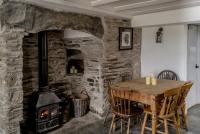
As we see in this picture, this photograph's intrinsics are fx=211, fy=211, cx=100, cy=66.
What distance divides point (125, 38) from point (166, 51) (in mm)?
938

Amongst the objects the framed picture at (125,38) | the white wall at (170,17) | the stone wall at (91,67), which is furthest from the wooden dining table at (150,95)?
the framed picture at (125,38)

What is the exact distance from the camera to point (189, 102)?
15.5 ft

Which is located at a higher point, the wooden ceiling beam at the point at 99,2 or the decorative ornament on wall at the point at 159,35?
the wooden ceiling beam at the point at 99,2

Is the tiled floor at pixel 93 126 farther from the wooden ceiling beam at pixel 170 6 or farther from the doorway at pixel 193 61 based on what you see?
the wooden ceiling beam at pixel 170 6

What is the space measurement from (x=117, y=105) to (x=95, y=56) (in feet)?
4.35

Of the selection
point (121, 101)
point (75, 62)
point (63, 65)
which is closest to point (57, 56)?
point (63, 65)

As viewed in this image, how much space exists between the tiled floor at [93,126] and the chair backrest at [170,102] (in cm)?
68

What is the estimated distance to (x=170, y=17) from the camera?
3971 millimetres

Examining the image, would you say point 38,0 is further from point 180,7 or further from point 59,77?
point 180,7

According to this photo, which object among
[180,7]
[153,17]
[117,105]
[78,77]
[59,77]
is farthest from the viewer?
[78,77]

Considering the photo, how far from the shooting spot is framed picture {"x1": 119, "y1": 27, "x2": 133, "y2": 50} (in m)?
4.56

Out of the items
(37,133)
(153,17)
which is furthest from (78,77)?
(153,17)

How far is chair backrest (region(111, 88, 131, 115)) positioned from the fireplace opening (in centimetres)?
171

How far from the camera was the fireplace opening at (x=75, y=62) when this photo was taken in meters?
5.01
